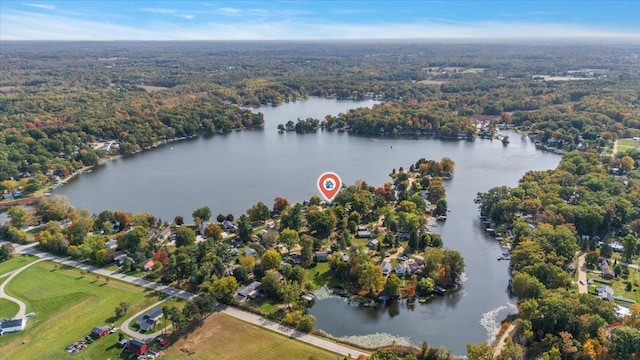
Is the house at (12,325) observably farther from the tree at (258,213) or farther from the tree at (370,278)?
the tree at (370,278)

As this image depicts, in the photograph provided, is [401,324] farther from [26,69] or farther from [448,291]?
[26,69]

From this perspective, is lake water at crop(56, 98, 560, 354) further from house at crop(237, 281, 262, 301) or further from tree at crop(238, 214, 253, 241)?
tree at crop(238, 214, 253, 241)

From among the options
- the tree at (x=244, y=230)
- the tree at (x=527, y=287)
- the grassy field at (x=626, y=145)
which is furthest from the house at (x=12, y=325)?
the grassy field at (x=626, y=145)

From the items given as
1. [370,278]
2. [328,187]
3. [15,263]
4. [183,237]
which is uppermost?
[328,187]

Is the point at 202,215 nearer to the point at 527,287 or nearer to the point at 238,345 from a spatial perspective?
the point at 238,345

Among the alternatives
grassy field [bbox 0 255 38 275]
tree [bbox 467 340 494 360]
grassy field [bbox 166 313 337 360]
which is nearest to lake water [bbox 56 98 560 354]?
grassy field [bbox 166 313 337 360]

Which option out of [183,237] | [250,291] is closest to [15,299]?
[183,237]

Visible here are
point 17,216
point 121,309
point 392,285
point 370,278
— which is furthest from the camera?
point 17,216
